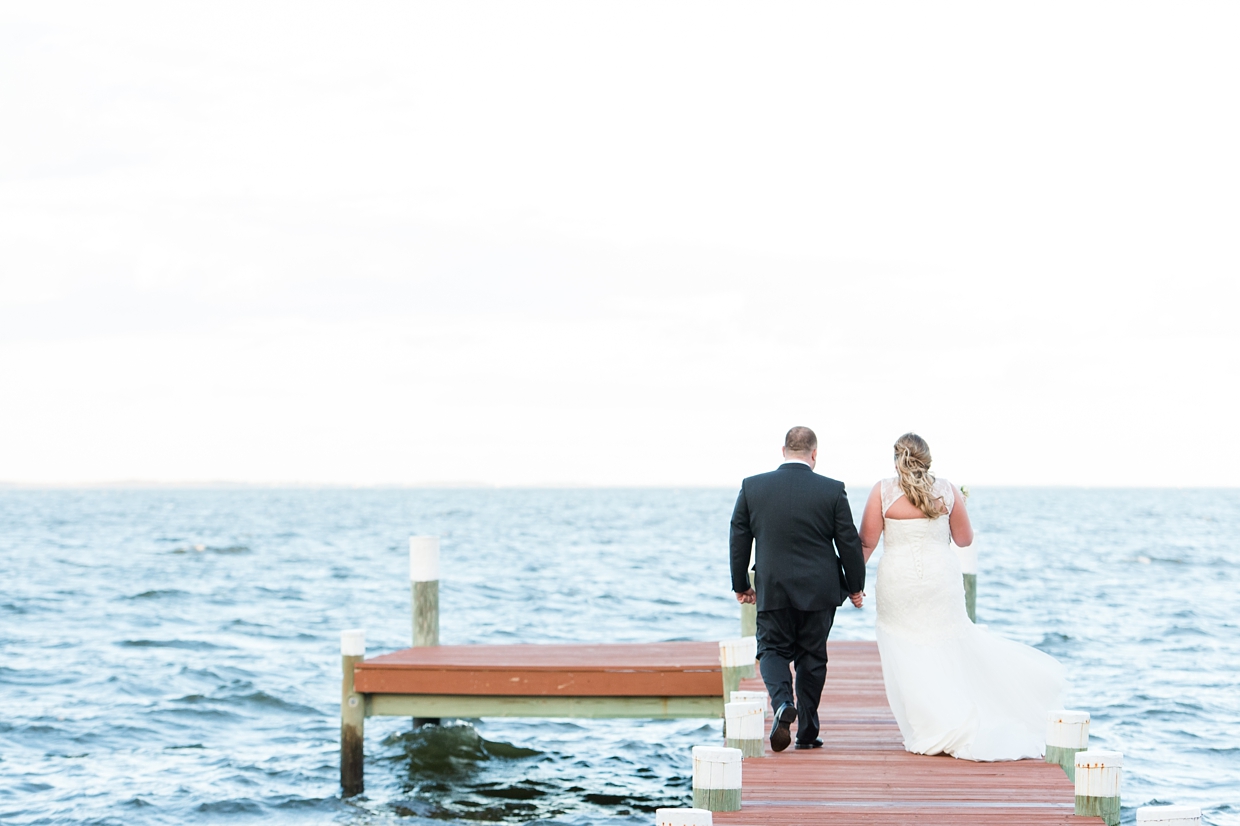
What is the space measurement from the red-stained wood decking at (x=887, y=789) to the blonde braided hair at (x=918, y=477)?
146cm

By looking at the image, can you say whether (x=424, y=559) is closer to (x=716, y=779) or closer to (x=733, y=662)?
(x=733, y=662)

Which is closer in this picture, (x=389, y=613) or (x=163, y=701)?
(x=163, y=701)

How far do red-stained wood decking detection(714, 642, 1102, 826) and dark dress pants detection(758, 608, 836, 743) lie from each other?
26cm

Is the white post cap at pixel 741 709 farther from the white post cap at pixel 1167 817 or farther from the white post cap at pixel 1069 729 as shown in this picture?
the white post cap at pixel 1167 817

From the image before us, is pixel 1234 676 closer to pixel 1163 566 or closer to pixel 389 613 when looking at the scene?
pixel 389 613

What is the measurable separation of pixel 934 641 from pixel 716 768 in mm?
2124

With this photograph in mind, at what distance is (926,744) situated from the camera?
729cm

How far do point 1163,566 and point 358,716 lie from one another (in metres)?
37.7

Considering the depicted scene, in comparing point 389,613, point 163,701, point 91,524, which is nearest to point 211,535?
point 91,524

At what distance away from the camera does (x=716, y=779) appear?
19.6ft

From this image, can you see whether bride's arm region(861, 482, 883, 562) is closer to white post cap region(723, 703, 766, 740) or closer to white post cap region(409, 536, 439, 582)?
white post cap region(723, 703, 766, 740)

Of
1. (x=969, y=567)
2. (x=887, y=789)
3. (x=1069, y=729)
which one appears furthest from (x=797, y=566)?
(x=969, y=567)

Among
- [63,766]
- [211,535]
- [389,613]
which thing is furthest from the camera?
[211,535]

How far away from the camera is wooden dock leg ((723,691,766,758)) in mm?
6865
